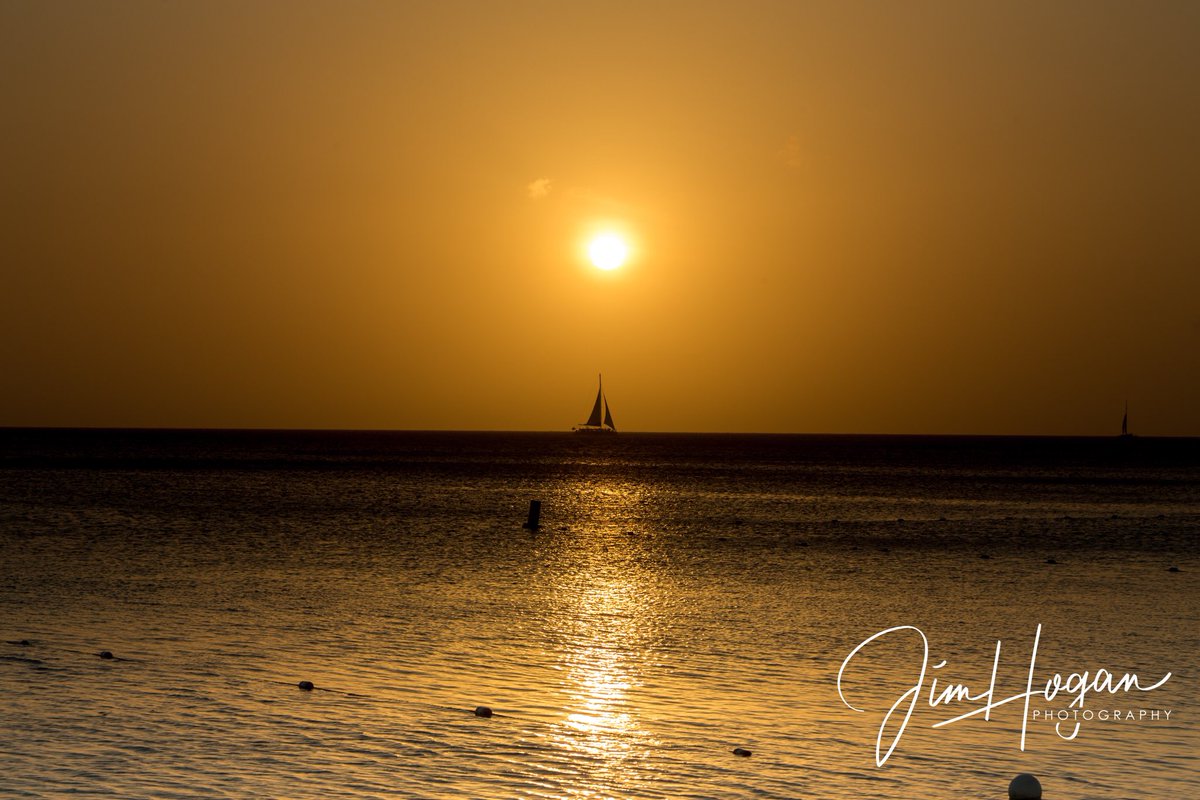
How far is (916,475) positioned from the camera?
122438 millimetres

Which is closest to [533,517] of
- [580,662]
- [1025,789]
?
[580,662]

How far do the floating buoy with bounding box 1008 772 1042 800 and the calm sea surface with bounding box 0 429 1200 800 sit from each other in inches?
21.2

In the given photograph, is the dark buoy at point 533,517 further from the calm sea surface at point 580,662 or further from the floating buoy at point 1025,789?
the floating buoy at point 1025,789

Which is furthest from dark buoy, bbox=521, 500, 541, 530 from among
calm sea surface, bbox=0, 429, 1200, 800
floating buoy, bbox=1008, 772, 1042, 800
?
floating buoy, bbox=1008, 772, 1042, 800

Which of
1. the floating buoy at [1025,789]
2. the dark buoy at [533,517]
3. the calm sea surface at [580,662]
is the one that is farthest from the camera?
the dark buoy at [533,517]

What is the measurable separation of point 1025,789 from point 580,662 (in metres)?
9.30

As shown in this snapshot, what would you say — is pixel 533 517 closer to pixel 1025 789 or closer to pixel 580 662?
pixel 580 662

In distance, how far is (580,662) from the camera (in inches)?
790

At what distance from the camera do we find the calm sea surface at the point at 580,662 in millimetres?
13336

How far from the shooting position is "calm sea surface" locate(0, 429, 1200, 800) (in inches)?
525

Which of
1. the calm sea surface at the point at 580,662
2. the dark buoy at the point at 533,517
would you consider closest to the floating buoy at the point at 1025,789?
the calm sea surface at the point at 580,662

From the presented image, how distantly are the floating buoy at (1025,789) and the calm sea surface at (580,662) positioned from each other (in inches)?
21.2

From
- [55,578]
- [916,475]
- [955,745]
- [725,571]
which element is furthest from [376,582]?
[916,475]

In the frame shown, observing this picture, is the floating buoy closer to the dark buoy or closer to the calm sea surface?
the calm sea surface
